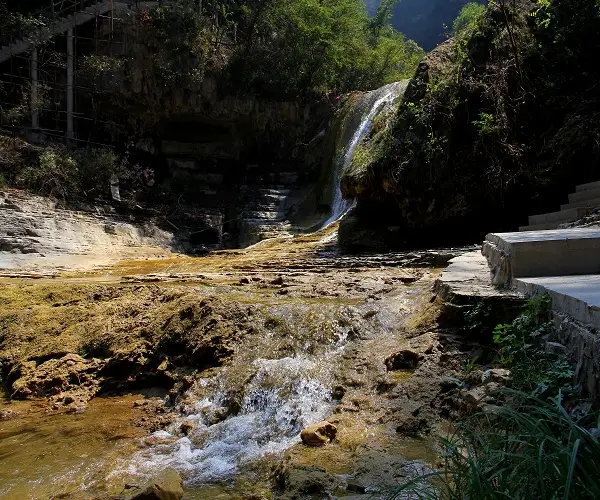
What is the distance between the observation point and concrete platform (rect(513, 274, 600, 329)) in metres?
2.26

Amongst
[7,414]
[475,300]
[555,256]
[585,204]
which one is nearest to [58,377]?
[7,414]

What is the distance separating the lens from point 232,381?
4.64 metres

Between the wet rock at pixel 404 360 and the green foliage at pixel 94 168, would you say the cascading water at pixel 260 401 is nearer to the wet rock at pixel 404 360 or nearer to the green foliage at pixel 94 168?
the wet rock at pixel 404 360

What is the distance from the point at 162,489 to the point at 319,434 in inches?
40.5

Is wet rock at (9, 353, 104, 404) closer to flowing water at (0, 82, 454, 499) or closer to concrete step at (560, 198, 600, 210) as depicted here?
flowing water at (0, 82, 454, 499)

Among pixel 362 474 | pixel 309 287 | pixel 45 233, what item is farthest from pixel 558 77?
pixel 45 233

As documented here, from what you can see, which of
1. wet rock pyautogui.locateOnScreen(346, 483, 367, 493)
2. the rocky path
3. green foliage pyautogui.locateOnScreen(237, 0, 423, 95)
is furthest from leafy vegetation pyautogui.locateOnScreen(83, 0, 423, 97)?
wet rock pyautogui.locateOnScreen(346, 483, 367, 493)

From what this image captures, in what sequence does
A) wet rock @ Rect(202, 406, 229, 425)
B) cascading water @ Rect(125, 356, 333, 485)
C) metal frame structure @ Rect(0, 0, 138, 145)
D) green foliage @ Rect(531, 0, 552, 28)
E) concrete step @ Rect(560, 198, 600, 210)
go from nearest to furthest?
cascading water @ Rect(125, 356, 333, 485), wet rock @ Rect(202, 406, 229, 425), concrete step @ Rect(560, 198, 600, 210), green foliage @ Rect(531, 0, 552, 28), metal frame structure @ Rect(0, 0, 138, 145)

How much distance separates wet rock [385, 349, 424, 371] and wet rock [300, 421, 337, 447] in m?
0.95

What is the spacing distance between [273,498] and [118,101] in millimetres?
17456

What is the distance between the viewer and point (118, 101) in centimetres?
1762

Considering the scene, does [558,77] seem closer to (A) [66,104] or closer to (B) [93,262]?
(B) [93,262]

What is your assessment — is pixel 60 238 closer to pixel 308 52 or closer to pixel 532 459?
pixel 308 52

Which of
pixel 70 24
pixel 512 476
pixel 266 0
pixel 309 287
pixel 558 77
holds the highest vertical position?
pixel 266 0
